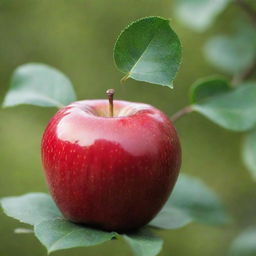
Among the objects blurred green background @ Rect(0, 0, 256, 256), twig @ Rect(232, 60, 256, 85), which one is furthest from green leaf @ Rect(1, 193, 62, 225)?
blurred green background @ Rect(0, 0, 256, 256)

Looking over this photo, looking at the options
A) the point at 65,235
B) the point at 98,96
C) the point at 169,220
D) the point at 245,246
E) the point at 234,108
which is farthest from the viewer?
the point at 98,96

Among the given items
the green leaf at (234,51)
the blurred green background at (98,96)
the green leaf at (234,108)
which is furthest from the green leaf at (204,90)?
the blurred green background at (98,96)

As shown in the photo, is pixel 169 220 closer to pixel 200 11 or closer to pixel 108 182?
pixel 108 182

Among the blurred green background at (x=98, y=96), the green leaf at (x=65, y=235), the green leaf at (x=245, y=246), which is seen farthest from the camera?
the blurred green background at (x=98, y=96)

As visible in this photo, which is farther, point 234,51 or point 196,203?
point 234,51

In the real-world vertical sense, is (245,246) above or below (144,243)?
below

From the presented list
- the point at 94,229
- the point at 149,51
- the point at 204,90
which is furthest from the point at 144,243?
the point at 204,90

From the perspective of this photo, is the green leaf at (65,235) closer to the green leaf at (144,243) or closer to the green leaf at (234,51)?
the green leaf at (144,243)
